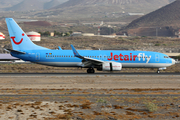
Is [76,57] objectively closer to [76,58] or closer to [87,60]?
[76,58]

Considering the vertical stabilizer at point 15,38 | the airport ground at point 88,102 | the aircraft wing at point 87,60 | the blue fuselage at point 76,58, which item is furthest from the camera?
the vertical stabilizer at point 15,38

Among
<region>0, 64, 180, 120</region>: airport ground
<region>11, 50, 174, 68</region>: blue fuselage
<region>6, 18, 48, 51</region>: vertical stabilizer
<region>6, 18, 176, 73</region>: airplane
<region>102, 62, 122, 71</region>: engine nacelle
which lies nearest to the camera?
<region>0, 64, 180, 120</region>: airport ground

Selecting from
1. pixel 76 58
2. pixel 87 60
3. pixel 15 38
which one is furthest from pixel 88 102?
pixel 15 38

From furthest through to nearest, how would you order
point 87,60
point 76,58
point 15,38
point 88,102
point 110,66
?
point 15,38 → point 76,58 → point 87,60 → point 110,66 → point 88,102

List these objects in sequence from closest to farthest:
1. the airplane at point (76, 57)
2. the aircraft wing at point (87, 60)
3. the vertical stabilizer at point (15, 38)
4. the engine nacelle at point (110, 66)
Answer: the aircraft wing at point (87, 60)
the engine nacelle at point (110, 66)
the airplane at point (76, 57)
the vertical stabilizer at point (15, 38)

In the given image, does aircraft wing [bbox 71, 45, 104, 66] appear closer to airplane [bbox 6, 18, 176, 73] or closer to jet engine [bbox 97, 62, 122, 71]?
airplane [bbox 6, 18, 176, 73]

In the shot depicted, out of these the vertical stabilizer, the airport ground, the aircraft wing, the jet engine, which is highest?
the vertical stabilizer

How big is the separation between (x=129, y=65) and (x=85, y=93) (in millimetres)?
19359

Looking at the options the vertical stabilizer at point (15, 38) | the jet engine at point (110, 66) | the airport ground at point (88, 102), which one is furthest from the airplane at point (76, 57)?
the airport ground at point (88, 102)

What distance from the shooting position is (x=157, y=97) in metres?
23.2

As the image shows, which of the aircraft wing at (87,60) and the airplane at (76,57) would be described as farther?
the airplane at (76,57)

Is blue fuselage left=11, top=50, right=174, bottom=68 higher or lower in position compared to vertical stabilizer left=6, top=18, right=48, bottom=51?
lower

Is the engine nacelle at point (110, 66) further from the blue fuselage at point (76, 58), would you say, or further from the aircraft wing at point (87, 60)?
the blue fuselage at point (76, 58)

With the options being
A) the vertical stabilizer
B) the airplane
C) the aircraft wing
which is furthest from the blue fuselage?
the vertical stabilizer
